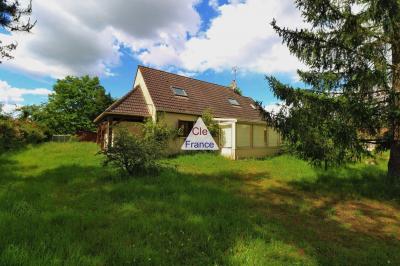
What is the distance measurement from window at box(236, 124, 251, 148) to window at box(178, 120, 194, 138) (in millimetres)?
3094

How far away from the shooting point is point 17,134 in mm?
20531

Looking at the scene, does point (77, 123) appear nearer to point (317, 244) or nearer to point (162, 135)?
point (162, 135)

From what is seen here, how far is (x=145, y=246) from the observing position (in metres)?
3.82

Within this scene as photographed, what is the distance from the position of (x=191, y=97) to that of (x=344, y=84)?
40.7 ft

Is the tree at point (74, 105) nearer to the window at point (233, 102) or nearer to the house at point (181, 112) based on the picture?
the house at point (181, 112)

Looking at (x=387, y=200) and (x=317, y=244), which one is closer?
(x=317, y=244)

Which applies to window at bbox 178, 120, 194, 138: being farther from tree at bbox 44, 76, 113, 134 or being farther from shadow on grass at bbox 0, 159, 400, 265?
tree at bbox 44, 76, 113, 134

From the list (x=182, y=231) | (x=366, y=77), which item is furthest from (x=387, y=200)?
(x=182, y=231)

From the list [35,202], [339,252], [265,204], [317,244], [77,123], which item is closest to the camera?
[339,252]

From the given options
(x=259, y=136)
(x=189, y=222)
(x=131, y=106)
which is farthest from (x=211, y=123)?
(x=189, y=222)

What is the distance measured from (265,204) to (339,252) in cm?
266

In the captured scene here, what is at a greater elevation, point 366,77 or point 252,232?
point 366,77

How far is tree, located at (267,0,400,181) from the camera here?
6.96 meters

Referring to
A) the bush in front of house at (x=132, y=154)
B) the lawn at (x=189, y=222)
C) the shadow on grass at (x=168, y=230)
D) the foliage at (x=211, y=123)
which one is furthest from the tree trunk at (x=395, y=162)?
the foliage at (x=211, y=123)
